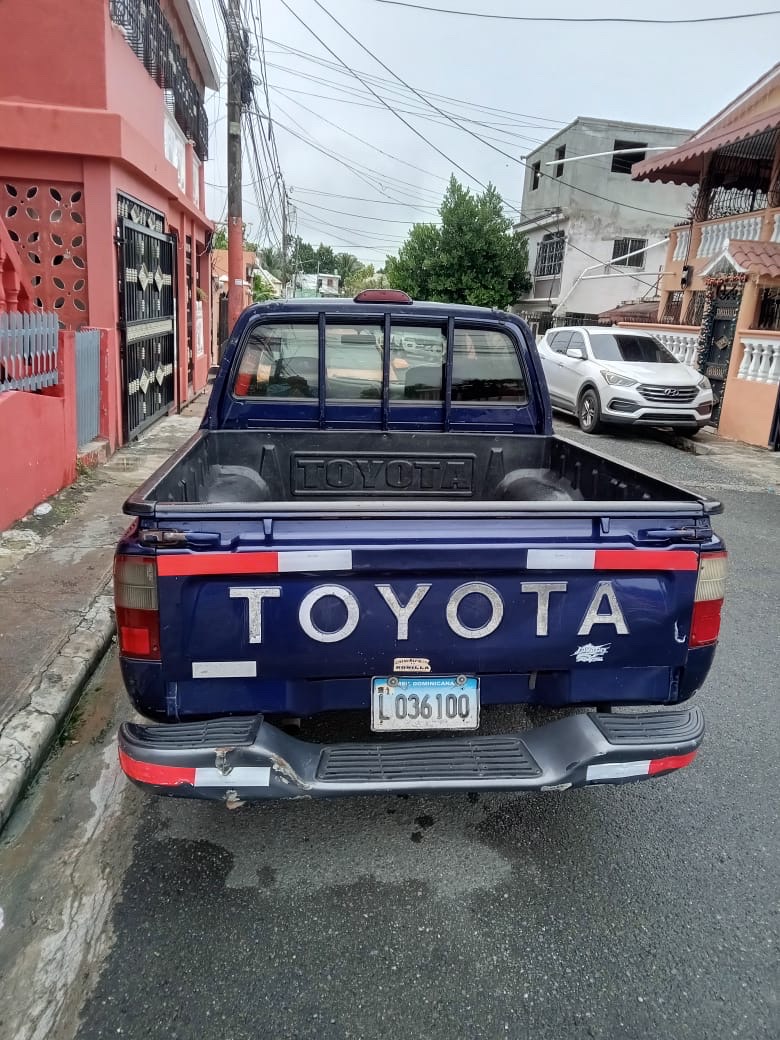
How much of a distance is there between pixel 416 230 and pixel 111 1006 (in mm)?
31225

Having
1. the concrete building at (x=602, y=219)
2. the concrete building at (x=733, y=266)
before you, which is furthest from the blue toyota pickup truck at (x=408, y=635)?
the concrete building at (x=602, y=219)

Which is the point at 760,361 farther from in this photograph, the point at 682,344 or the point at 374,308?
the point at 374,308

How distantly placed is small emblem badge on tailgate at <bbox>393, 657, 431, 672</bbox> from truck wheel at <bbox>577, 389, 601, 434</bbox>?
1073 cm

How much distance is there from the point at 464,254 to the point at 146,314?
21860mm

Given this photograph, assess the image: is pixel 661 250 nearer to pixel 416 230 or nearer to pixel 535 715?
pixel 416 230

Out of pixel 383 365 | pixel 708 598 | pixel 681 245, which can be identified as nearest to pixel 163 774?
pixel 708 598

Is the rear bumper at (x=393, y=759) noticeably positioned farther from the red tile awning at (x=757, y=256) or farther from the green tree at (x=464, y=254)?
the green tree at (x=464, y=254)

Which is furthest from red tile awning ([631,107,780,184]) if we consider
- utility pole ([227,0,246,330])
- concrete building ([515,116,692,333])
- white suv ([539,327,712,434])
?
concrete building ([515,116,692,333])

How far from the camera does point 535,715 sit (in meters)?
3.57

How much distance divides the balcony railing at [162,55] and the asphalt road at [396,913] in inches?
334

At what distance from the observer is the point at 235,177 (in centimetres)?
1460

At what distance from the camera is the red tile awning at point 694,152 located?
40.8ft

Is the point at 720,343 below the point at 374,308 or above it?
below

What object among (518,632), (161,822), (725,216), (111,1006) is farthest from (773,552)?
(725,216)
